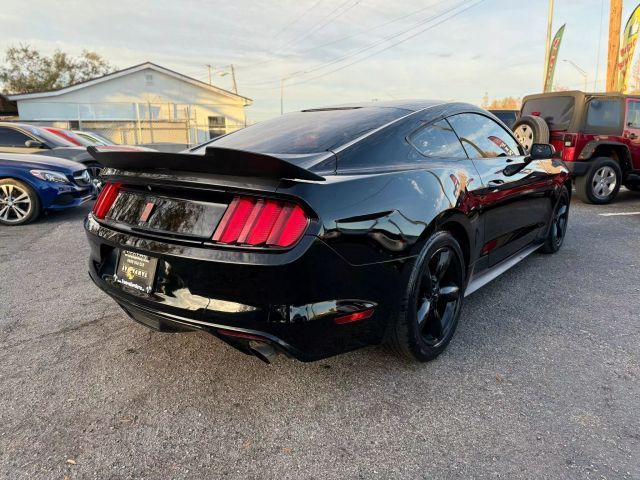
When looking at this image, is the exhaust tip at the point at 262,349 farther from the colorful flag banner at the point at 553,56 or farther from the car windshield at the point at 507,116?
the colorful flag banner at the point at 553,56

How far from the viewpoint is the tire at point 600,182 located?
796 cm

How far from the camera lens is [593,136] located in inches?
310

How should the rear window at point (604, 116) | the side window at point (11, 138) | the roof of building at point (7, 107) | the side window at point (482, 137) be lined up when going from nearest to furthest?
1. the side window at point (482, 137)
2. the rear window at point (604, 116)
3. the side window at point (11, 138)
4. the roof of building at point (7, 107)

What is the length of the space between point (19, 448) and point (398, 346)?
181cm

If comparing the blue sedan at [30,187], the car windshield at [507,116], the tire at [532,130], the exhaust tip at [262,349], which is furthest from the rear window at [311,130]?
the car windshield at [507,116]

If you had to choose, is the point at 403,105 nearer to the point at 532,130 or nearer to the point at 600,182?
the point at 532,130

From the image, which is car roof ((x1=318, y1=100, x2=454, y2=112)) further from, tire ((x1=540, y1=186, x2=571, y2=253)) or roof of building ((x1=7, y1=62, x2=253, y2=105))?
roof of building ((x1=7, y1=62, x2=253, y2=105))

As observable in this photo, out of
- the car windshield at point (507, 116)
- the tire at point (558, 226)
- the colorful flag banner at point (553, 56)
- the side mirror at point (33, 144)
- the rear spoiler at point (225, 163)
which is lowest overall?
the tire at point (558, 226)

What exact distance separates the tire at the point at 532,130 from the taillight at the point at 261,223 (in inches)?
268

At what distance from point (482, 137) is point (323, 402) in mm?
2314

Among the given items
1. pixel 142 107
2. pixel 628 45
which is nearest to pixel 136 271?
pixel 628 45

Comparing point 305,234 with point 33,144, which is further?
point 33,144

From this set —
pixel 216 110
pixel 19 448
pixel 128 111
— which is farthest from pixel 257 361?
pixel 216 110

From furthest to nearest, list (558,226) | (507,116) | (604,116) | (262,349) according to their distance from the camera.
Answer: (507,116), (604,116), (558,226), (262,349)
